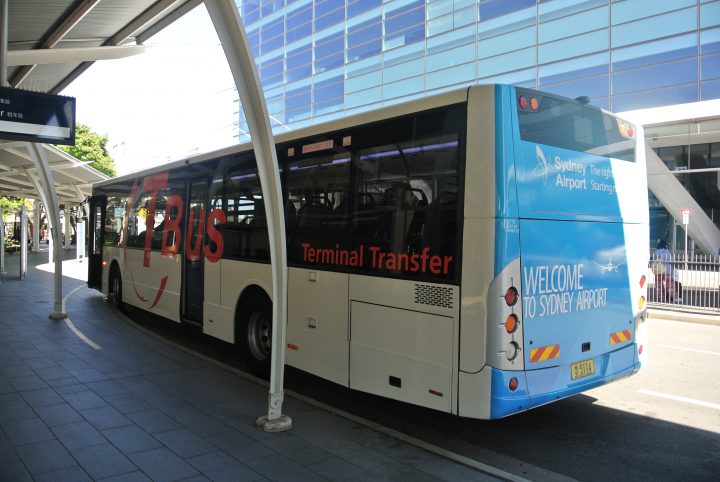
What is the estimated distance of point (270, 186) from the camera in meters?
A: 4.90

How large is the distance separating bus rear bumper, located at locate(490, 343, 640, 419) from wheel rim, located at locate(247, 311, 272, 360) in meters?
3.52

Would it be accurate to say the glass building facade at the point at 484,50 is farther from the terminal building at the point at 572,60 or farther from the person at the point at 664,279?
the person at the point at 664,279

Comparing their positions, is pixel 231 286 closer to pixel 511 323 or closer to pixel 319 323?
pixel 319 323

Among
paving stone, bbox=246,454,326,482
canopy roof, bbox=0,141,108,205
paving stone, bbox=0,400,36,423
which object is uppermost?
canopy roof, bbox=0,141,108,205

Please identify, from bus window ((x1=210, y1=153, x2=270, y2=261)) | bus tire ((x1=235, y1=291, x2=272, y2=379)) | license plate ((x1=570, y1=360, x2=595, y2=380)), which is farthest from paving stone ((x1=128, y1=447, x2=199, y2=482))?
license plate ((x1=570, y1=360, x2=595, y2=380))

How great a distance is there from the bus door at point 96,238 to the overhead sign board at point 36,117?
3.53 m

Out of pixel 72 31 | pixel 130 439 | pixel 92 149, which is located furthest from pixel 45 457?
pixel 92 149

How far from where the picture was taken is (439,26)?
28.3 metres

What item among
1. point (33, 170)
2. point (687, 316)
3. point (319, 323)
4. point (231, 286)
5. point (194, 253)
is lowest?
point (687, 316)

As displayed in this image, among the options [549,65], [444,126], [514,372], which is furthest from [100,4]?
[549,65]

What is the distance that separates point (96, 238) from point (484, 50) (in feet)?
67.2

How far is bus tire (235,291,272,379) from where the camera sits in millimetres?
6781

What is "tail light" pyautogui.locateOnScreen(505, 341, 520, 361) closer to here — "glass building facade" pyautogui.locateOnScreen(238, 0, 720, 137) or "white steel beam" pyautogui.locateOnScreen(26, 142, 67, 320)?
"white steel beam" pyautogui.locateOnScreen(26, 142, 67, 320)

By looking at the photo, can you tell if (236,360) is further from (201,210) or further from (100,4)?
(100,4)
